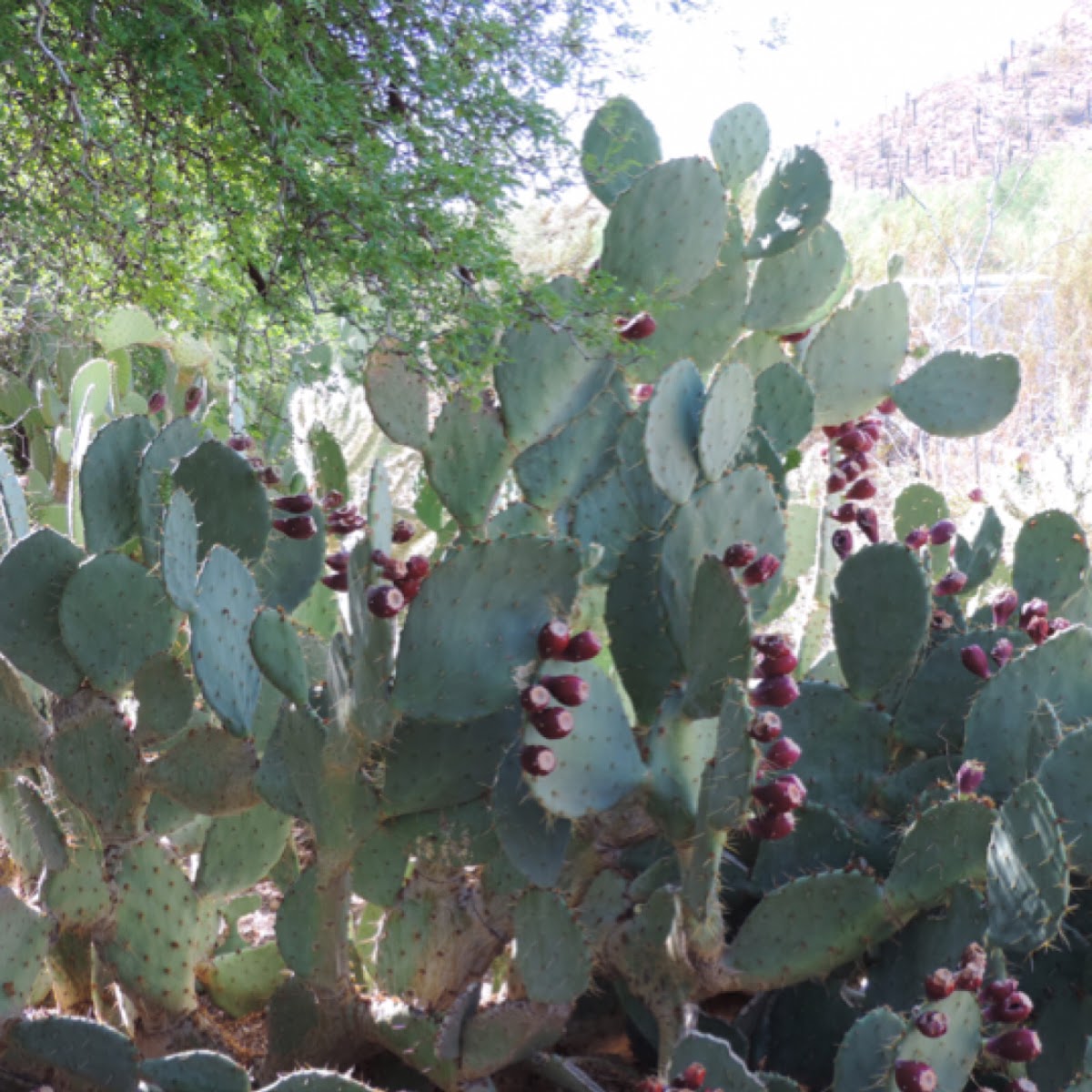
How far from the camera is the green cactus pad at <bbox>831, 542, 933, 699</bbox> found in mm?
1927

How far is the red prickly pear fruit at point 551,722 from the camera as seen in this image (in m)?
1.46

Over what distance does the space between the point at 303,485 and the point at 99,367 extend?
89 cm

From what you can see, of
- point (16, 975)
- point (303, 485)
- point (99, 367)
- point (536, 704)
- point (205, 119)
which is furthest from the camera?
point (99, 367)

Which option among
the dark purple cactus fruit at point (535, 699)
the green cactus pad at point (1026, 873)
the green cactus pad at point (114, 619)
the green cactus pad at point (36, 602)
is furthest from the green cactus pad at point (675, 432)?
the green cactus pad at point (36, 602)

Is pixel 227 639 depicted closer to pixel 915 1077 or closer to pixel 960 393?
pixel 915 1077

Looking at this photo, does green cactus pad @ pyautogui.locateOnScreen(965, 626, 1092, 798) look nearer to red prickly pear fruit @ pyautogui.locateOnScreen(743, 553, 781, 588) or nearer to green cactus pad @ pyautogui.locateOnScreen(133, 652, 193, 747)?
red prickly pear fruit @ pyautogui.locateOnScreen(743, 553, 781, 588)

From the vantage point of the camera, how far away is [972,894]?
5.24 feet

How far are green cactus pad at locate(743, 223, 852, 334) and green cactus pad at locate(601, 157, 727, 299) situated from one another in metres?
0.29

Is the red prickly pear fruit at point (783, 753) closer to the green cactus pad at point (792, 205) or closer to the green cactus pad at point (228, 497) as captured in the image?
the green cactus pad at point (228, 497)

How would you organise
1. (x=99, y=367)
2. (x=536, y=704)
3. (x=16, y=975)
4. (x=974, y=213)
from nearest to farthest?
(x=536, y=704) < (x=16, y=975) < (x=99, y=367) < (x=974, y=213)

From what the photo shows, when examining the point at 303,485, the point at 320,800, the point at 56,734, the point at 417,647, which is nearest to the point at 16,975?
the point at 56,734

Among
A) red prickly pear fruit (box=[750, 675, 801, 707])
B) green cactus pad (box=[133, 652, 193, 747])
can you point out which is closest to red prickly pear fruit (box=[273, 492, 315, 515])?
green cactus pad (box=[133, 652, 193, 747])

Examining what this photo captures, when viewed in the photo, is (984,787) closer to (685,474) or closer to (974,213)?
(685,474)

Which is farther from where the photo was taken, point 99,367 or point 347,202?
point 99,367
